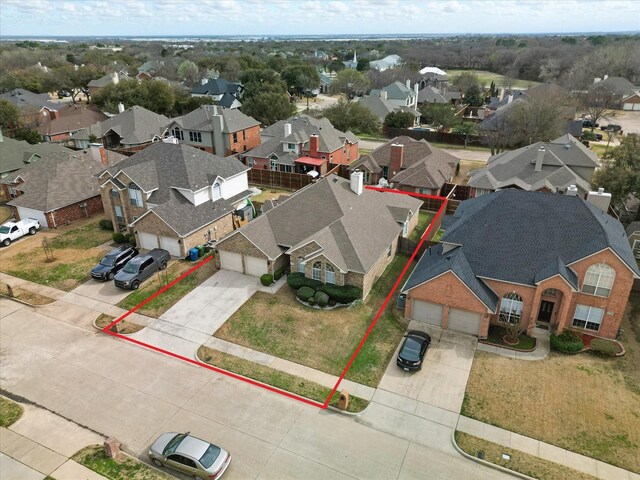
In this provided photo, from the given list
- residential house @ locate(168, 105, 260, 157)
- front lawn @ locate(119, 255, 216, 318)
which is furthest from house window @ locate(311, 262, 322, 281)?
residential house @ locate(168, 105, 260, 157)

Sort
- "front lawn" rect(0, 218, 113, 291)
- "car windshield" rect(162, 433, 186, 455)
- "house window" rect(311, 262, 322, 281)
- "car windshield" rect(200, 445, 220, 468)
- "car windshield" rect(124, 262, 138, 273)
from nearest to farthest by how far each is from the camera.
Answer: "car windshield" rect(200, 445, 220, 468)
"car windshield" rect(162, 433, 186, 455)
"house window" rect(311, 262, 322, 281)
"car windshield" rect(124, 262, 138, 273)
"front lawn" rect(0, 218, 113, 291)

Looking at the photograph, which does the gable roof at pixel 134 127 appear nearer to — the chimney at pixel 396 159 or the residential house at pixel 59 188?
the residential house at pixel 59 188

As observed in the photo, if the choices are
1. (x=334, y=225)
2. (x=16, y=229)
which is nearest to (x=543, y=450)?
(x=334, y=225)

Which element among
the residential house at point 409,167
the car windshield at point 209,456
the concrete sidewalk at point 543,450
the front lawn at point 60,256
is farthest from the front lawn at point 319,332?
the residential house at point 409,167

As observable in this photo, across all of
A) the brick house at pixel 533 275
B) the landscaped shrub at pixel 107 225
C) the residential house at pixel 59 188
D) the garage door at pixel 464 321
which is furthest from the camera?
the residential house at pixel 59 188

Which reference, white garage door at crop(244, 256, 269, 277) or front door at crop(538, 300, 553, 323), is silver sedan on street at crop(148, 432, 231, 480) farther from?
front door at crop(538, 300, 553, 323)

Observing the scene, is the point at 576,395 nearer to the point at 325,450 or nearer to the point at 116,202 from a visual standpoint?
the point at 325,450

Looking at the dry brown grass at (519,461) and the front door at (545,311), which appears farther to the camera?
the front door at (545,311)
